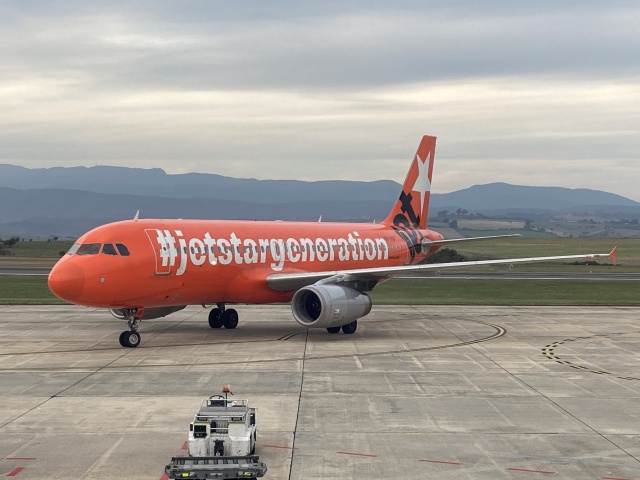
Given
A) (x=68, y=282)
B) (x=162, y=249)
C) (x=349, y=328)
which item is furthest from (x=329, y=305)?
(x=68, y=282)

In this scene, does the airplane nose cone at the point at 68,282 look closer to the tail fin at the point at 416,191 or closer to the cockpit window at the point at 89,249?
the cockpit window at the point at 89,249

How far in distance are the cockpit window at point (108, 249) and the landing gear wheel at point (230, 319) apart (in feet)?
27.3

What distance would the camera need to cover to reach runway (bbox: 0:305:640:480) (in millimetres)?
16906

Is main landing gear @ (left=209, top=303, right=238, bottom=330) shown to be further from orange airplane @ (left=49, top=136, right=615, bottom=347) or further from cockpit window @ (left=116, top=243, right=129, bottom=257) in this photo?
cockpit window @ (left=116, top=243, right=129, bottom=257)

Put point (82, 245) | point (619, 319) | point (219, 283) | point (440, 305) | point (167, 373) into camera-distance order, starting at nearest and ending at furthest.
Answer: point (167, 373)
point (82, 245)
point (219, 283)
point (619, 319)
point (440, 305)

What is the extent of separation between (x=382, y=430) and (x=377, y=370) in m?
8.17

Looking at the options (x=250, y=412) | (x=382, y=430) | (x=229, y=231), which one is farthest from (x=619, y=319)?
(x=250, y=412)

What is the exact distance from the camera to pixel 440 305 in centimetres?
5103

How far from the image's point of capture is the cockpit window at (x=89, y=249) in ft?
105

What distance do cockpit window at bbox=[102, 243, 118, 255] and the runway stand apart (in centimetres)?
334

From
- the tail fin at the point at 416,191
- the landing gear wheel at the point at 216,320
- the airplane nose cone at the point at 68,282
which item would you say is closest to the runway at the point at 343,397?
the landing gear wheel at the point at 216,320

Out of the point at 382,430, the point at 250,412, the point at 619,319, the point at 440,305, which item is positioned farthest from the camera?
the point at 440,305

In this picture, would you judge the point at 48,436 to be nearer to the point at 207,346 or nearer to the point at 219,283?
the point at 207,346


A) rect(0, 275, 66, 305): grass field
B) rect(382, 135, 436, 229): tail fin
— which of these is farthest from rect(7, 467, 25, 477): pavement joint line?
rect(0, 275, 66, 305): grass field
